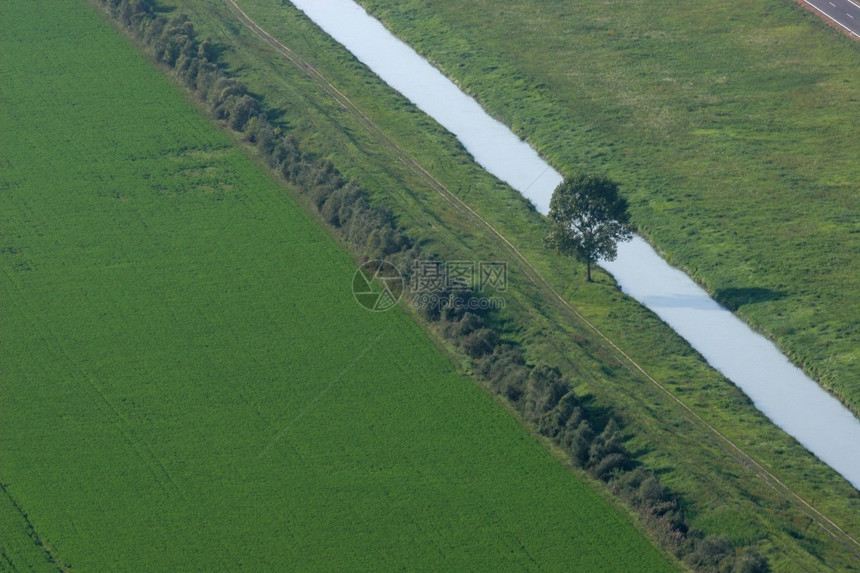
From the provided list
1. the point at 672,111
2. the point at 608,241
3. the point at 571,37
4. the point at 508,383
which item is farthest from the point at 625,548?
the point at 571,37

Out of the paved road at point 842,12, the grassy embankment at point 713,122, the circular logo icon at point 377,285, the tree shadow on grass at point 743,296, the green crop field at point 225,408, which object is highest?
the paved road at point 842,12

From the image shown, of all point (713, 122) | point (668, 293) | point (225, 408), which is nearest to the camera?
point (225, 408)

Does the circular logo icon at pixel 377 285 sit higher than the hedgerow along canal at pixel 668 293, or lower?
lower

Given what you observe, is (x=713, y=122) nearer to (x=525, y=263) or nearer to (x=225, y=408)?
(x=525, y=263)

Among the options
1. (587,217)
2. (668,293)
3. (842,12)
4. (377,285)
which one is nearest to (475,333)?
(377,285)

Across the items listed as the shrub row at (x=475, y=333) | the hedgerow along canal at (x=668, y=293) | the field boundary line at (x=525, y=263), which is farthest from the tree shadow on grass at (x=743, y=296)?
the shrub row at (x=475, y=333)

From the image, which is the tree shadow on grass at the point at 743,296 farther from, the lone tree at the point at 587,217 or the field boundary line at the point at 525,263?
the field boundary line at the point at 525,263
